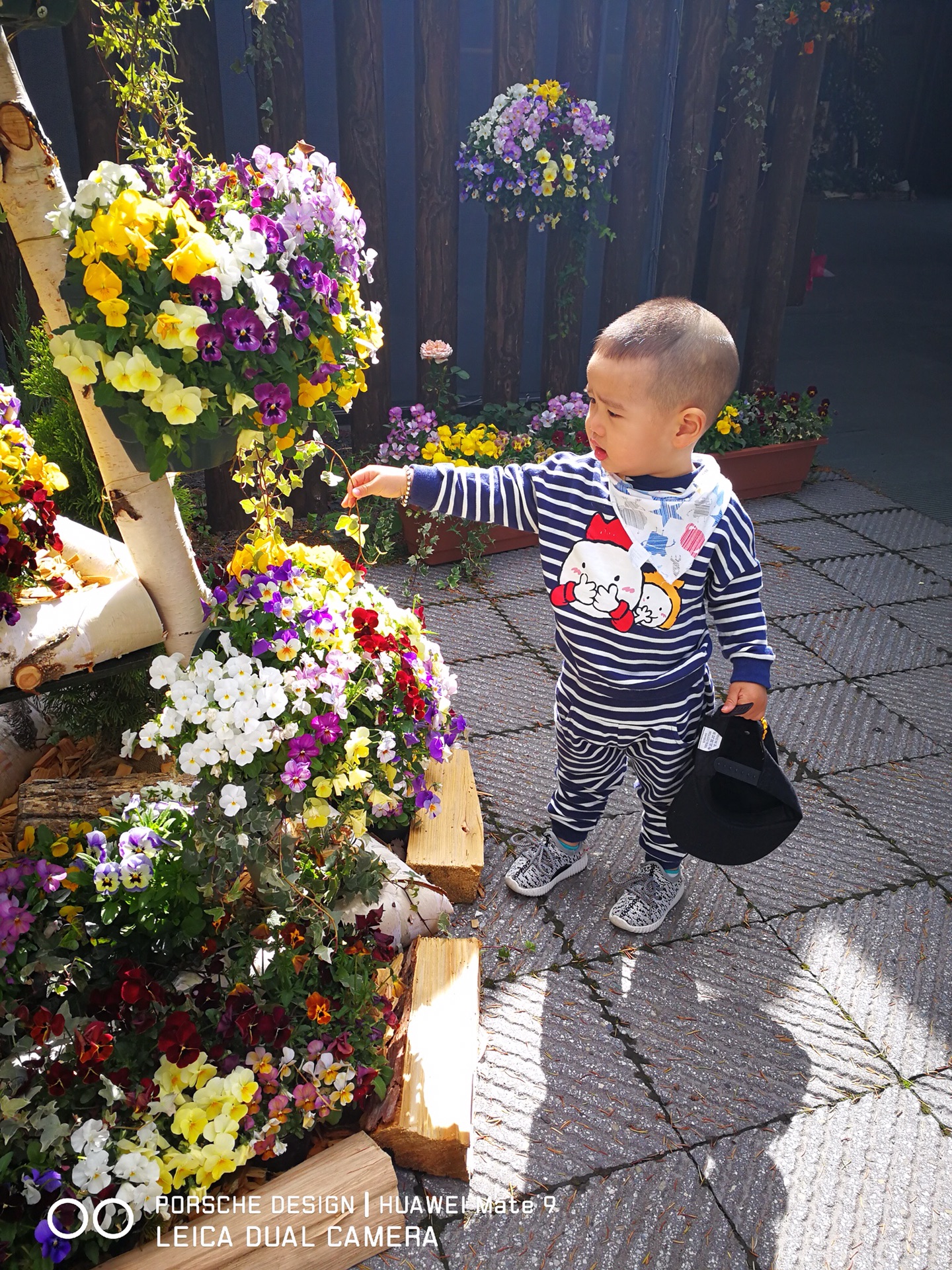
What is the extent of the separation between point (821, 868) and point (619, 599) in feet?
3.52

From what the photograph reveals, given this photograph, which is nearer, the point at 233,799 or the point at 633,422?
the point at 233,799

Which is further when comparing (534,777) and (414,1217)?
(534,777)

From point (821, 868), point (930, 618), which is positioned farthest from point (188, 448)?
point (930, 618)

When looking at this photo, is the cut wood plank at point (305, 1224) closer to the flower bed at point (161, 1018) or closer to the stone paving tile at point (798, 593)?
the flower bed at point (161, 1018)

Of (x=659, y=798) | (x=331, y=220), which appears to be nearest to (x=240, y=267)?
(x=331, y=220)

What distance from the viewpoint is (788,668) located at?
3326mm

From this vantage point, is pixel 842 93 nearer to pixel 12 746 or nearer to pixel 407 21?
pixel 407 21

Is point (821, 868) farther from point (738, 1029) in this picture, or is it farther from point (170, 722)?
point (170, 722)

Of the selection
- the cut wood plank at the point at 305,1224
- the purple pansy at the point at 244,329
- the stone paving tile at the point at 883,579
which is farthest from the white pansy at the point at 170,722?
the stone paving tile at the point at 883,579

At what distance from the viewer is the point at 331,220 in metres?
1.60

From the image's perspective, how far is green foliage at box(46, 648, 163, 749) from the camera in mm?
2432

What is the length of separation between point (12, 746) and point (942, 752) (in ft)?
8.86

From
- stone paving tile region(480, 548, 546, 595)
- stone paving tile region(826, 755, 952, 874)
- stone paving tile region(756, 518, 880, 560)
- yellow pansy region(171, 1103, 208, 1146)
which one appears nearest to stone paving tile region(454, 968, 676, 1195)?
yellow pansy region(171, 1103, 208, 1146)

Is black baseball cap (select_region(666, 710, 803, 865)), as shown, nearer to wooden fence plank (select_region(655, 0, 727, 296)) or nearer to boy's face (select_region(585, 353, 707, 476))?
boy's face (select_region(585, 353, 707, 476))
